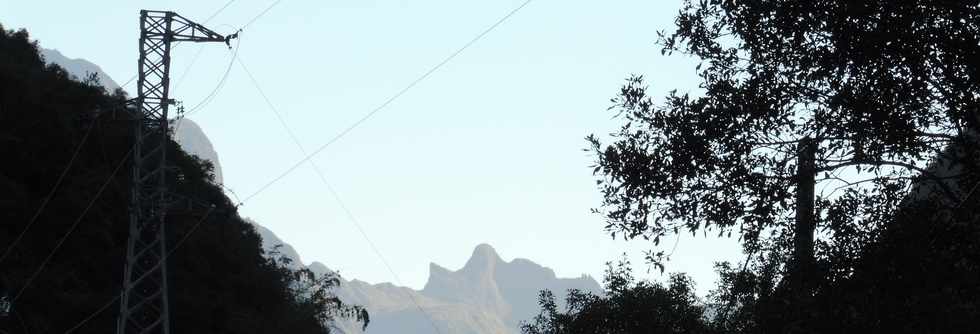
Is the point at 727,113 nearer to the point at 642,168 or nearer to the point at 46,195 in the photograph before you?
the point at 642,168

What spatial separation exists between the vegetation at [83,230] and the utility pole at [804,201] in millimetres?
28977

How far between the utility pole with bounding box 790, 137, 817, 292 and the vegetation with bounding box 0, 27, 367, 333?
28977mm

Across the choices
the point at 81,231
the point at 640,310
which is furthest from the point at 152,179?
the point at 81,231

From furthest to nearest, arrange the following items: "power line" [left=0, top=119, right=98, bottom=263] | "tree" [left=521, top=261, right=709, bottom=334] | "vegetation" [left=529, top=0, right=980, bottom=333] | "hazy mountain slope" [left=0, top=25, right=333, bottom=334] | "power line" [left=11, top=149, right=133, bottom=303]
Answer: "hazy mountain slope" [left=0, top=25, right=333, bottom=334]
"power line" [left=0, top=119, right=98, bottom=263]
"power line" [left=11, top=149, right=133, bottom=303]
"tree" [left=521, top=261, right=709, bottom=334]
"vegetation" [left=529, top=0, right=980, bottom=333]

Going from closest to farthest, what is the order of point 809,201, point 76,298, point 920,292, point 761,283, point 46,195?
point 920,292, point 809,201, point 761,283, point 76,298, point 46,195

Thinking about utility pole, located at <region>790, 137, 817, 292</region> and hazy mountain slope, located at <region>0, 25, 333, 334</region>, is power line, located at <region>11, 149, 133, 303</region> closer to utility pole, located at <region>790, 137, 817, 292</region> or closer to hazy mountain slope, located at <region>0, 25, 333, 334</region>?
hazy mountain slope, located at <region>0, 25, 333, 334</region>

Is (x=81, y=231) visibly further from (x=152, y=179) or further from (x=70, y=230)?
(x=152, y=179)

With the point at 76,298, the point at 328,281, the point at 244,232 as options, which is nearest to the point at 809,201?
the point at 76,298

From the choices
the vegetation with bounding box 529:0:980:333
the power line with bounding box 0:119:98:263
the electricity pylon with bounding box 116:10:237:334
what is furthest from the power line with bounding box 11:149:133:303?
the vegetation with bounding box 529:0:980:333

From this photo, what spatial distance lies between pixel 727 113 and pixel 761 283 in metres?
2.75

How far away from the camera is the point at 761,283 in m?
18.3

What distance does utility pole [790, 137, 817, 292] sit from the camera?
55.6 feet

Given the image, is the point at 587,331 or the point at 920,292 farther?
the point at 587,331

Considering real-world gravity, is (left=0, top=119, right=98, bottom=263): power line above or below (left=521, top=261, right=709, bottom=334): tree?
above
